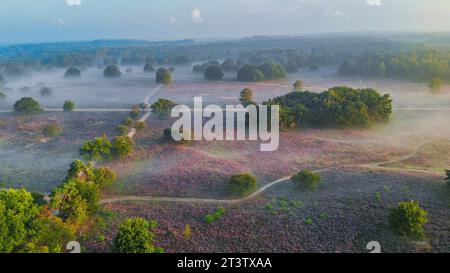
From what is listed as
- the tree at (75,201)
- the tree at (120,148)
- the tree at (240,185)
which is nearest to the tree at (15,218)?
the tree at (75,201)

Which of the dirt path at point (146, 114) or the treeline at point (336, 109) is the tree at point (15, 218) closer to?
the dirt path at point (146, 114)

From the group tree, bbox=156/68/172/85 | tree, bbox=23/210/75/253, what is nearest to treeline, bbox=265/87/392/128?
tree, bbox=23/210/75/253

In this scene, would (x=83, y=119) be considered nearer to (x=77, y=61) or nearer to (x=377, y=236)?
(x=377, y=236)

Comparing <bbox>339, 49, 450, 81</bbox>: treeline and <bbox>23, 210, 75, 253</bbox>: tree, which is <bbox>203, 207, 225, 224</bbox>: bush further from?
<bbox>339, 49, 450, 81</bbox>: treeline

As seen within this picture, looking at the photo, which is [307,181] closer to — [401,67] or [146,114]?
[146,114]

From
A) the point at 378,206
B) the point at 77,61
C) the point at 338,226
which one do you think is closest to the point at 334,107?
the point at 378,206
